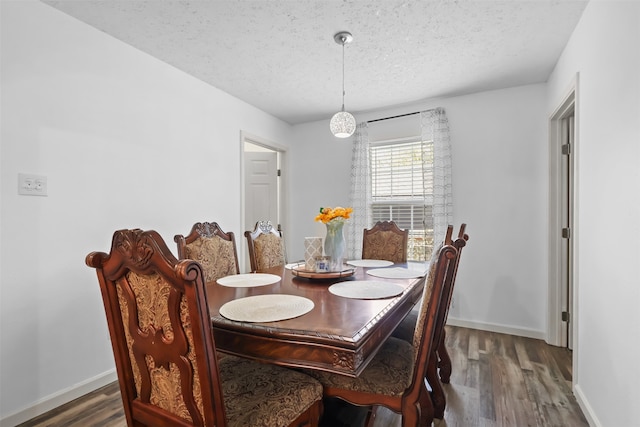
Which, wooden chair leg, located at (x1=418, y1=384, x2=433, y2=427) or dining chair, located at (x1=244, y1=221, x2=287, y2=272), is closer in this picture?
wooden chair leg, located at (x1=418, y1=384, x2=433, y2=427)

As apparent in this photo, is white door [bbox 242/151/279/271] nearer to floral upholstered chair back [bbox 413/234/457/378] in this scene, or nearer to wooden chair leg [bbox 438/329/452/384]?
wooden chair leg [bbox 438/329/452/384]

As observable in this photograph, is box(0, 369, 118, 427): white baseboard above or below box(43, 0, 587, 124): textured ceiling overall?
below

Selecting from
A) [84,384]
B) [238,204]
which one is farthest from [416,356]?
[238,204]

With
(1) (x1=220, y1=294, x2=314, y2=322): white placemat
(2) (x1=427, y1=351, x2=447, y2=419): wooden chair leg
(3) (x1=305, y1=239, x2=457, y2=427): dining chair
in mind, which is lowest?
(2) (x1=427, y1=351, x2=447, y2=419): wooden chair leg

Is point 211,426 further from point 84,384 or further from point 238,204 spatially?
point 238,204

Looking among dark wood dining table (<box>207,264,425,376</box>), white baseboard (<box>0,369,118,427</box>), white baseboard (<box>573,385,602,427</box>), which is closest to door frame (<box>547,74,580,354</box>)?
white baseboard (<box>573,385,602,427</box>)

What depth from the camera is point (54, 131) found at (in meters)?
2.08

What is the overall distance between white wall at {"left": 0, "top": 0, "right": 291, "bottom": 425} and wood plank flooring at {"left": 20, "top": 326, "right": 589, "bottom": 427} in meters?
0.22

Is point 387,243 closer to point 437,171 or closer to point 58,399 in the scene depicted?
point 437,171

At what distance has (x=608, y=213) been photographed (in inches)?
65.4

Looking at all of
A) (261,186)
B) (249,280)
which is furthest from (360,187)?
(249,280)

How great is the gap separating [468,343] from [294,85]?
2.98 meters

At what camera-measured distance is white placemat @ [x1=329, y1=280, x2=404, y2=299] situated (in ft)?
5.08

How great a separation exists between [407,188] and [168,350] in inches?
131
